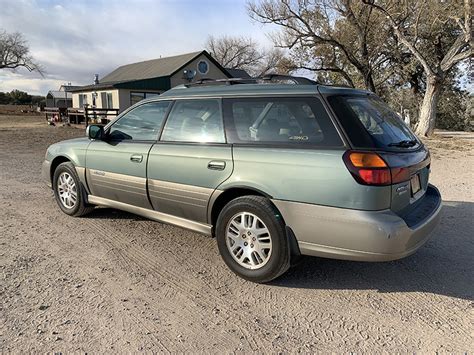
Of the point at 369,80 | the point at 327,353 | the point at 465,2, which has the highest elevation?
the point at 465,2

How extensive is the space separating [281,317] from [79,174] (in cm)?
341

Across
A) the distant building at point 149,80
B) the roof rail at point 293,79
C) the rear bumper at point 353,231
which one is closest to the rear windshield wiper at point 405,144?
the rear bumper at point 353,231

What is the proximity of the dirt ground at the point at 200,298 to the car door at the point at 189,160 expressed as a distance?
0.59m

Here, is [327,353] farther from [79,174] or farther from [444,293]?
[79,174]

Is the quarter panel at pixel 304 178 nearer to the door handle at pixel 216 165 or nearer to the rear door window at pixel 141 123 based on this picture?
the door handle at pixel 216 165

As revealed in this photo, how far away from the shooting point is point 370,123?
328cm

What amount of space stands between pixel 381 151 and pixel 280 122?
921 mm

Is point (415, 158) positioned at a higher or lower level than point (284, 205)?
higher

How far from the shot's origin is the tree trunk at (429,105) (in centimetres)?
1761

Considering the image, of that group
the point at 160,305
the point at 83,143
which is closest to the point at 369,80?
the point at 83,143

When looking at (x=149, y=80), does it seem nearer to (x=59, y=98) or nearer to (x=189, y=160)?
(x=189, y=160)

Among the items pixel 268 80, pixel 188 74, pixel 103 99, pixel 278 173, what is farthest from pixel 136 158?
pixel 103 99

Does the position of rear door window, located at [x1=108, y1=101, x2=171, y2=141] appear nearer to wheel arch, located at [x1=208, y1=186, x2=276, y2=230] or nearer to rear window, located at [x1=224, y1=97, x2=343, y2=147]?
rear window, located at [x1=224, y1=97, x2=343, y2=147]

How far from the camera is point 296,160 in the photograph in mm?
3160
